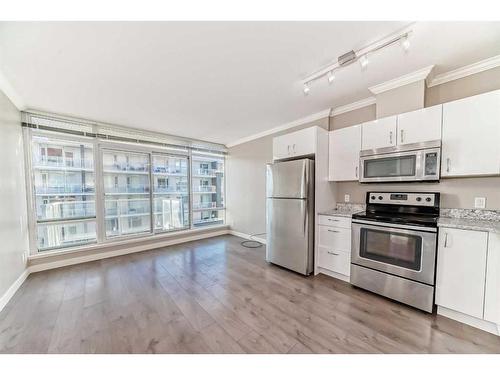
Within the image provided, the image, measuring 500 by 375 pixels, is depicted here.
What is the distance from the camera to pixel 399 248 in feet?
6.39

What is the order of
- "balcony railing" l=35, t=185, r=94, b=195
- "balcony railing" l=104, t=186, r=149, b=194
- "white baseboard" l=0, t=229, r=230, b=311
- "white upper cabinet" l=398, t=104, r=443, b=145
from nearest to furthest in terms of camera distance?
"white upper cabinet" l=398, t=104, r=443, b=145
"white baseboard" l=0, t=229, r=230, b=311
"balcony railing" l=35, t=185, r=94, b=195
"balcony railing" l=104, t=186, r=149, b=194

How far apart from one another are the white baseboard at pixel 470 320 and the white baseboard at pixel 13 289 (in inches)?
172

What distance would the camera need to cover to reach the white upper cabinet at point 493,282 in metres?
1.49

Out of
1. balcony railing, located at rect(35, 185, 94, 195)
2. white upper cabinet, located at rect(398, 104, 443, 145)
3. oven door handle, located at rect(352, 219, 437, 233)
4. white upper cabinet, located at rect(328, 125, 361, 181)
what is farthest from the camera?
balcony railing, located at rect(35, 185, 94, 195)

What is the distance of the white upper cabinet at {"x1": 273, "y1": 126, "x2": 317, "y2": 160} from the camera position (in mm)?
2631

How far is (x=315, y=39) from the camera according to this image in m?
1.51

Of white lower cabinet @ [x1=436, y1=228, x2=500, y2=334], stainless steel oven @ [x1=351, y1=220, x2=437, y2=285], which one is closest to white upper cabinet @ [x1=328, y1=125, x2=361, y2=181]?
stainless steel oven @ [x1=351, y1=220, x2=437, y2=285]

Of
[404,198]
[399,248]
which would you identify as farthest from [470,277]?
[404,198]

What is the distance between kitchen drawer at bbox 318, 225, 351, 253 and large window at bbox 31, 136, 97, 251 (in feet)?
12.9

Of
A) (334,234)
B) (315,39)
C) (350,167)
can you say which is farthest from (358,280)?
(315,39)

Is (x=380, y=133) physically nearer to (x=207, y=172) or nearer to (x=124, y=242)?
(x=207, y=172)

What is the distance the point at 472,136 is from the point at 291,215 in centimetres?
200

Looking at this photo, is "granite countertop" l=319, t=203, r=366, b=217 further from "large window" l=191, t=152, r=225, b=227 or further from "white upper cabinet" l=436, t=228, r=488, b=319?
"large window" l=191, t=152, r=225, b=227
